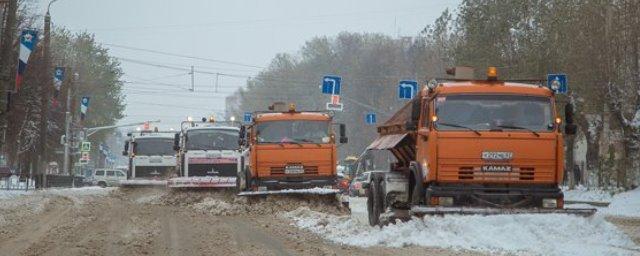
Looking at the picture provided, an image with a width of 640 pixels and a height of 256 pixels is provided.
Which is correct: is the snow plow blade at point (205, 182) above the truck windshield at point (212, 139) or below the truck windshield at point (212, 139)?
below

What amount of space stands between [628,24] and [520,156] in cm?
2096

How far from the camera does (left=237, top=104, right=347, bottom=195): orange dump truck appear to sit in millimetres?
24234

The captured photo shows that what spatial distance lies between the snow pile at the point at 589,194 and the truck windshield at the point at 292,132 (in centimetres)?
1563

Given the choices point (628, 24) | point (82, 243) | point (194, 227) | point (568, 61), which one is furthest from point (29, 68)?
point (82, 243)

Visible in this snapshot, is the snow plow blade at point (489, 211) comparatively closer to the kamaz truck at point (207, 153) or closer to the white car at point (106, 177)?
the kamaz truck at point (207, 153)

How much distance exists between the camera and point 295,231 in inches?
683

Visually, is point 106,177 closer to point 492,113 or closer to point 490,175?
point 492,113

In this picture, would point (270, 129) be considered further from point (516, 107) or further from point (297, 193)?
point (516, 107)

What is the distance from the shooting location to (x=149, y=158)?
35.4 m

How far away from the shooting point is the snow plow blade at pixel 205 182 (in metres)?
27.7

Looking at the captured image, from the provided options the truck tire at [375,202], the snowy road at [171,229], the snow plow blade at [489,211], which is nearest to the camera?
the snowy road at [171,229]

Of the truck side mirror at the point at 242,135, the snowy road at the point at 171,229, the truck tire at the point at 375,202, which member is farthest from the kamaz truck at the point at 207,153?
the truck tire at the point at 375,202

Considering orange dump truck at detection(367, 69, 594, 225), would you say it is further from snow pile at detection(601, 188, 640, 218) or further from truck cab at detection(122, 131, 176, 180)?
truck cab at detection(122, 131, 176, 180)

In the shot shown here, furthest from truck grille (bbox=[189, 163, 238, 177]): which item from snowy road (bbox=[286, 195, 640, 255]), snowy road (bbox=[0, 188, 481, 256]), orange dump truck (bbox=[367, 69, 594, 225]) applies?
snowy road (bbox=[286, 195, 640, 255])
